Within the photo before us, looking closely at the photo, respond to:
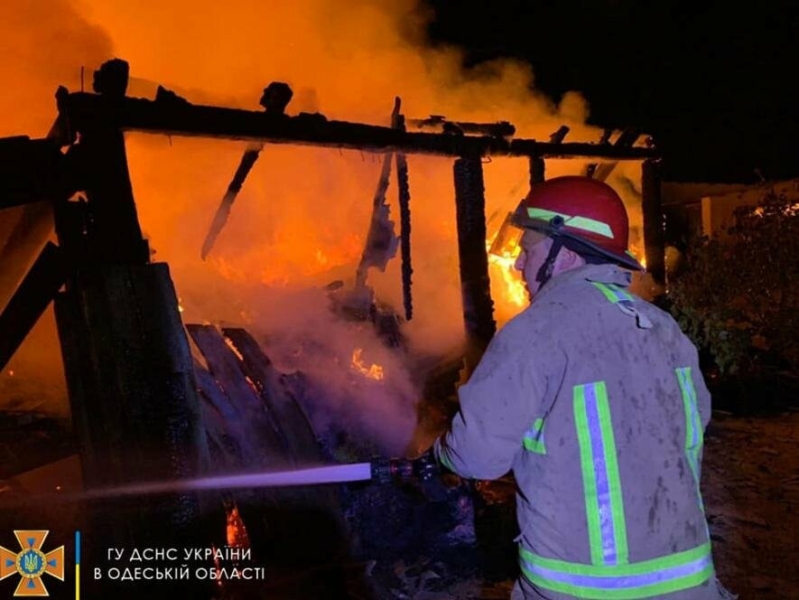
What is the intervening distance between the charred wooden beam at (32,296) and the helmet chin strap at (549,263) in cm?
334

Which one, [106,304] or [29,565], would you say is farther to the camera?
[29,565]

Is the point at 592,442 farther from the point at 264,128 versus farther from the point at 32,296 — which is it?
the point at 264,128

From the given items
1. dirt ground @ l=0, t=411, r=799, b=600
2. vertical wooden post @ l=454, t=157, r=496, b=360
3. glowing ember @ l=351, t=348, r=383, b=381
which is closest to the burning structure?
dirt ground @ l=0, t=411, r=799, b=600

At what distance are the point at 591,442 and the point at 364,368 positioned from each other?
613cm

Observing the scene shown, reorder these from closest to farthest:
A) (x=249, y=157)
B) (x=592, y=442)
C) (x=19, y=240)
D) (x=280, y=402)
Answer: (x=592, y=442) < (x=19, y=240) < (x=280, y=402) < (x=249, y=157)

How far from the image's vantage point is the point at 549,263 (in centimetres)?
242

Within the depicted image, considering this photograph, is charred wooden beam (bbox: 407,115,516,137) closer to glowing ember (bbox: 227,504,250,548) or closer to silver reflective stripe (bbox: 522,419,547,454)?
glowing ember (bbox: 227,504,250,548)

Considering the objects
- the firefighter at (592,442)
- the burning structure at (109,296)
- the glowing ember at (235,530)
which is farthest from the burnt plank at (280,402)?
the firefighter at (592,442)

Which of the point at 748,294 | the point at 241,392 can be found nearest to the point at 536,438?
the point at 241,392

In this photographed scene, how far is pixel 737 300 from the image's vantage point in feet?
34.0

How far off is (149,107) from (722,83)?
16.2 meters

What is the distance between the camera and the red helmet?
2.41 meters

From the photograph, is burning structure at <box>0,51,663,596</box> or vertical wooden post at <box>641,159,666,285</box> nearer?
burning structure at <box>0,51,663,596</box>

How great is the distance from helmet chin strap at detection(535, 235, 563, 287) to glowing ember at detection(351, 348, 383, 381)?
5.70 metres
